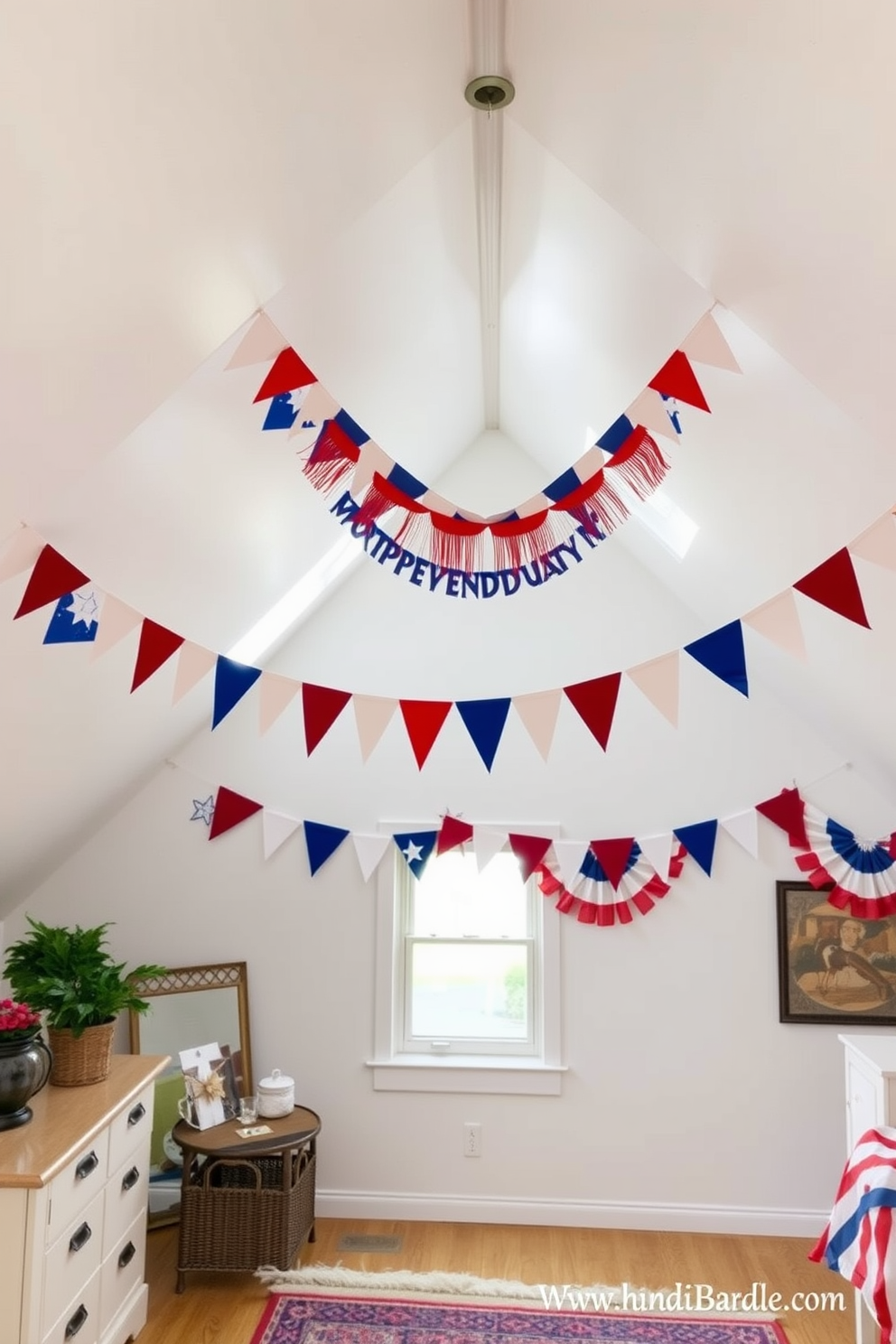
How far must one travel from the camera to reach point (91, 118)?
1159 millimetres

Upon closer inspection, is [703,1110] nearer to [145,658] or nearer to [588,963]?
[588,963]

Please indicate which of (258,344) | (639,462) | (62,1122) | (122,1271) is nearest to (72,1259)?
(62,1122)

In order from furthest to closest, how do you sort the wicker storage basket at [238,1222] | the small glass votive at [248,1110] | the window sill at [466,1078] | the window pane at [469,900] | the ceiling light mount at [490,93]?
the window pane at [469,900] → the window sill at [466,1078] → the small glass votive at [248,1110] → the wicker storage basket at [238,1222] → the ceiling light mount at [490,93]

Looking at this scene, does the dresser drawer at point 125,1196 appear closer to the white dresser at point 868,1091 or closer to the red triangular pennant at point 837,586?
the white dresser at point 868,1091

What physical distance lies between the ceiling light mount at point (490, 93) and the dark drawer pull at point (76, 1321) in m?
3.14

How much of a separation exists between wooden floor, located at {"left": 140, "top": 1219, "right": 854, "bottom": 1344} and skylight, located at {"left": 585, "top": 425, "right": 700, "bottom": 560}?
2.60 metres

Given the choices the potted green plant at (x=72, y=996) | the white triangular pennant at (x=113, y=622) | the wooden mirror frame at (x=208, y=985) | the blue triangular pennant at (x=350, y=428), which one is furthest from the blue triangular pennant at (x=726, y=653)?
the wooden mirror frame at (x=208, y=985)

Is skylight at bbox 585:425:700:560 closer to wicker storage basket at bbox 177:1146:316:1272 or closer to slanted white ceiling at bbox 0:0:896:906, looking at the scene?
slanted white ceiling at bbox 0:0:896:906

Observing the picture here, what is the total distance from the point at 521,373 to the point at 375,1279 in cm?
321

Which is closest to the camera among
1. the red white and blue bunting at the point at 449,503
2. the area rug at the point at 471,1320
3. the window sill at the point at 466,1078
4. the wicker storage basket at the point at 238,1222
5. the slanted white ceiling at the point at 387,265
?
the slanted white ceiling at the point at 387,265

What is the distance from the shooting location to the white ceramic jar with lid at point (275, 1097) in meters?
3.51

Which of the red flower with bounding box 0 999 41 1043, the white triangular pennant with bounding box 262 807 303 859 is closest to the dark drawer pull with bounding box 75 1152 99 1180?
the red flower with bounding box 0 999 41 1043

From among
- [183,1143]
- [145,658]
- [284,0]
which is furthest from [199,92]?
[183,1143]

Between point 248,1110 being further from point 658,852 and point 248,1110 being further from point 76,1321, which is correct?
point 658,852
